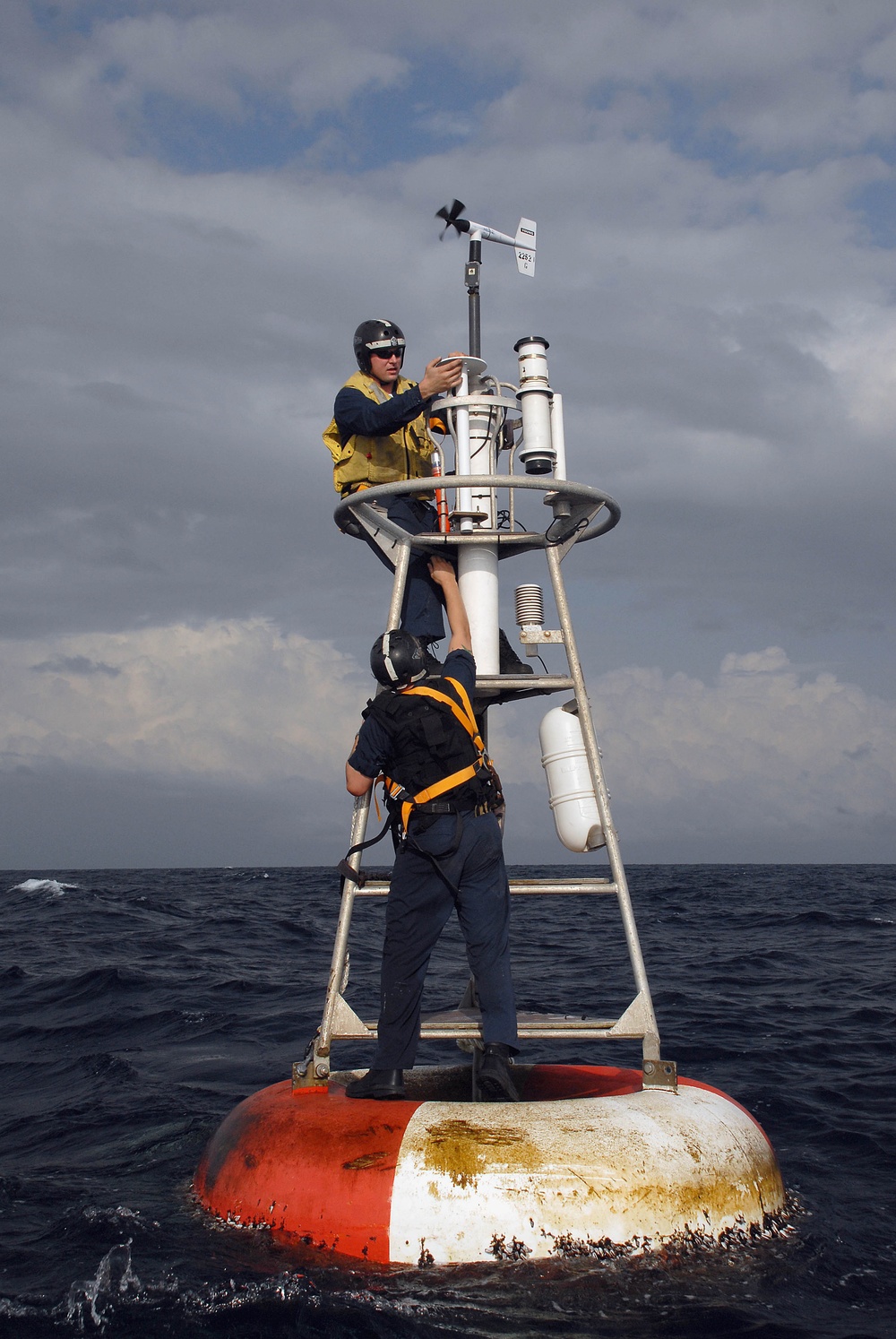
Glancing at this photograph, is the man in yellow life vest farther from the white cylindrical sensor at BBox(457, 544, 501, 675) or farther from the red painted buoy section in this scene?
the red painted buoy section

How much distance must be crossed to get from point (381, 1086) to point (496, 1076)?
63cm

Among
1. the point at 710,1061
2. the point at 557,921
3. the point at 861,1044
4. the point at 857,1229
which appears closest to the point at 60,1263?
the point at 857,1229

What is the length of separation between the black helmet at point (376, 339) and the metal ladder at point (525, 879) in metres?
0.98

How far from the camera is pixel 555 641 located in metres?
6.72

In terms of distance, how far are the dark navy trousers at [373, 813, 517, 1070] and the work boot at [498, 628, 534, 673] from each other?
1228 millimetres

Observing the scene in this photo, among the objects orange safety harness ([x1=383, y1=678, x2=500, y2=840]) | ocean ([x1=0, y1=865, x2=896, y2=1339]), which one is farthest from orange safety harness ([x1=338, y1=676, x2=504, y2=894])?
ocean ([x1=0, y1=865, x2=896, y2=1339])

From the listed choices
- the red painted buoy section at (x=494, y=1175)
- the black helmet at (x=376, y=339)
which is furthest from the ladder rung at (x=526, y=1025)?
the black helmet at (x=376, y=339)

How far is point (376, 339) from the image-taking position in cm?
687

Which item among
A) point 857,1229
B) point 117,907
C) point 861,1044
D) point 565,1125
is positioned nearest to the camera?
point 565,1125

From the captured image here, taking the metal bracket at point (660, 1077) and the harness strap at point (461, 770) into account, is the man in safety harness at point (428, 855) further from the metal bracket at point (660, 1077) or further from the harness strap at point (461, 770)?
the metal bracket at point (660, 1077)

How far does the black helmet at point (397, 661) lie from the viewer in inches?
231

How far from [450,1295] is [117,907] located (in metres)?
25.3

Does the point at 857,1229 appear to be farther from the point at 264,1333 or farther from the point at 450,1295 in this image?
the point at 264,1333

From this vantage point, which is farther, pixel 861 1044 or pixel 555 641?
pixel 861 1044
